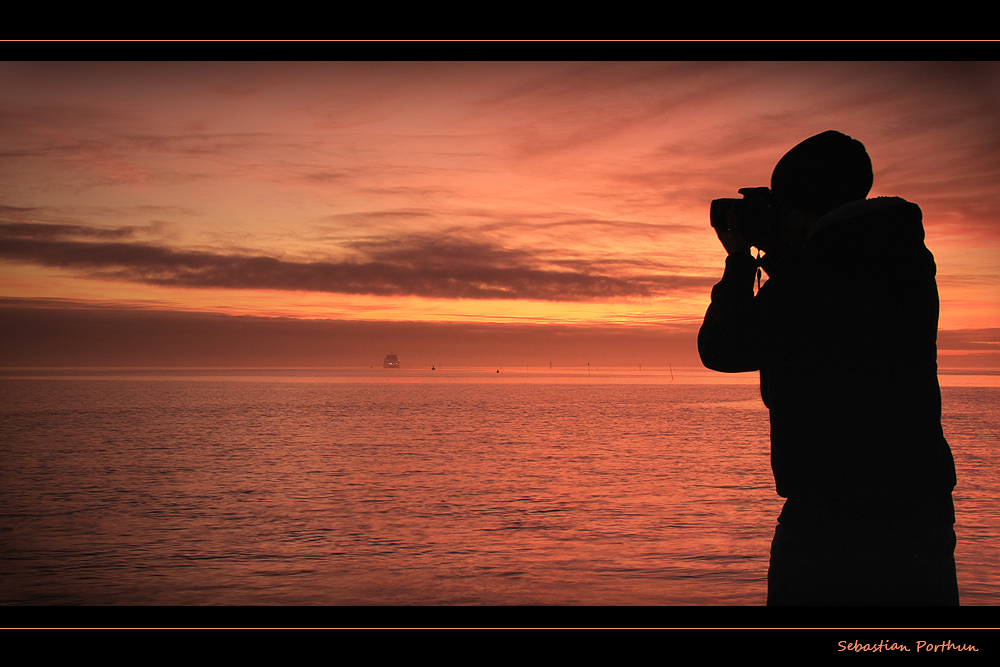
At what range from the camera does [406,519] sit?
29.2ft

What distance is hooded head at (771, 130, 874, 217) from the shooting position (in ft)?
5.08

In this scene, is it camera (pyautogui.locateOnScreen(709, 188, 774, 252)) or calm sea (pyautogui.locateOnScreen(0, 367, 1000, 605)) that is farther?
calm sea (pyautogui.locateOnScreen(0, 367, 1000, 605))

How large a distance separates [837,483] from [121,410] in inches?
1363

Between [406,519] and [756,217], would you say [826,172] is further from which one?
[406,519]

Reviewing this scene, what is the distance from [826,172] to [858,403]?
1.73 ft

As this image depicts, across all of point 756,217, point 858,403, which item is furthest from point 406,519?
point 858,403

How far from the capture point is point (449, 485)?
37.3 ft

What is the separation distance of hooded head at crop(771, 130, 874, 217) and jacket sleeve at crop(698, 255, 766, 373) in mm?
192

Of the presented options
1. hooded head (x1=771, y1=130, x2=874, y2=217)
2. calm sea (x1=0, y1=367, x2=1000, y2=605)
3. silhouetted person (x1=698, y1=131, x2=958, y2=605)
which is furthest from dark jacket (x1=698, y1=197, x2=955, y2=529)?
calm sea (x1=0, y1=367, x2=1000, y2=605)

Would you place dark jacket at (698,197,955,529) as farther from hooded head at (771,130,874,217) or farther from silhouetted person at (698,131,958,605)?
hooded head at (771,130,874,217)

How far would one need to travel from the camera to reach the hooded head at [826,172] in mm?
1548

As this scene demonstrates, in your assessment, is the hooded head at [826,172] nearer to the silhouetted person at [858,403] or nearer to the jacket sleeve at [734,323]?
the silhouetted person at [858,403]
